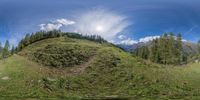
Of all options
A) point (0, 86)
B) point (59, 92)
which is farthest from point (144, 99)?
point (0, 86)

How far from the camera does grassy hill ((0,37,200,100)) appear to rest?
136 m

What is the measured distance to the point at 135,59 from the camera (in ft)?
654

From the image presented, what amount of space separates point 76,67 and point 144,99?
7368cm

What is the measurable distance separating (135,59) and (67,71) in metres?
42.5

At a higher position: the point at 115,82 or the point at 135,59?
the point at 135,59

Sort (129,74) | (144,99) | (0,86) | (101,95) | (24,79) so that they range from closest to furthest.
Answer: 1. (144,99)
2. (101,95)
3. (0,86)
4. (24,79)
5. (129,74)

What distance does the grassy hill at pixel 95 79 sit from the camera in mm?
136125

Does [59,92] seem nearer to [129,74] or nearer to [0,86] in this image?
[0,86]

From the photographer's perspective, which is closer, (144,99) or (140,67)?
(144,99)

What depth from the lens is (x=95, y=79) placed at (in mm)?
162750

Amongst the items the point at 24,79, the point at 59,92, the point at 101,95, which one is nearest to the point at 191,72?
the point at 101,95

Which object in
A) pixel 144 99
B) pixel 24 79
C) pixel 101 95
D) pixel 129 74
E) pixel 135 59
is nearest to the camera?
pixel 144 99

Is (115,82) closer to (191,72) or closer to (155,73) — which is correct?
(155,73)

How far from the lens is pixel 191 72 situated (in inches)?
6614
